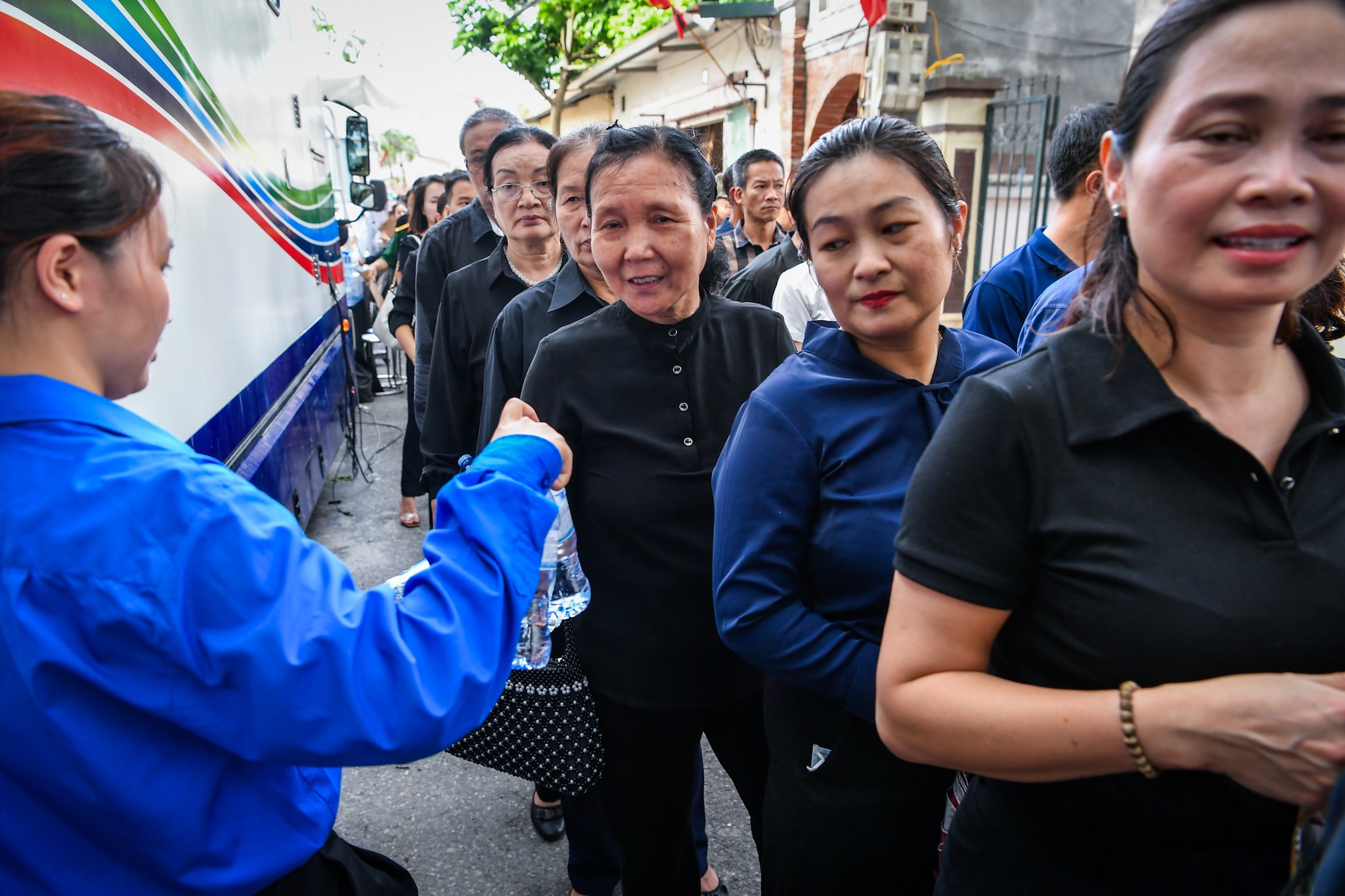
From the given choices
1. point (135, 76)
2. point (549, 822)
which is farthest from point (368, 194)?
point (549, 822)

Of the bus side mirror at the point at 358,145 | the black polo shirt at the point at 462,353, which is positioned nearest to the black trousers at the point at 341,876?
the black polo shirt at the point at 462,353

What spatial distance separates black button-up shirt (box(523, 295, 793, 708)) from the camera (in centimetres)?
184

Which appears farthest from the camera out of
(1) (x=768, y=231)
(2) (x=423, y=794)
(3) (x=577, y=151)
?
(1) (x=768, y=231)

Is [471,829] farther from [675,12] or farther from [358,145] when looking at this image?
[675,12]

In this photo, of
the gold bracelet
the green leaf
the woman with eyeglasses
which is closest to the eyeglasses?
the woman with eyeglasses

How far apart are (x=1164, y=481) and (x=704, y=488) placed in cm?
101

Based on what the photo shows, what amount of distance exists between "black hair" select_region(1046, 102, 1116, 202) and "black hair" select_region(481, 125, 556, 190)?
A: 1739 millimetres

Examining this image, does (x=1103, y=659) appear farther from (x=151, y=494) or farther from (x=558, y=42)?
(x=558, y=42)

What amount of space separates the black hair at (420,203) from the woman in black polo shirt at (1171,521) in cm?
646

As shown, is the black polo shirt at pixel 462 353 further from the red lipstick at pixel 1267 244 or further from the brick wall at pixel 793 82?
the brick wall at pixel 793 82

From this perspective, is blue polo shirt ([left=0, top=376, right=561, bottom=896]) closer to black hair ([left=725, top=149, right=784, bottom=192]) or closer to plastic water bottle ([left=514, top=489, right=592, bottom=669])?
plastic water bottle ([left=514, top=489, right=592, bottom=669])

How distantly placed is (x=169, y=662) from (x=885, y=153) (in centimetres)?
127

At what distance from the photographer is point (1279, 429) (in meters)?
1.02

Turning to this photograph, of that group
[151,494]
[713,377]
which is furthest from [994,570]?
[713,377]
